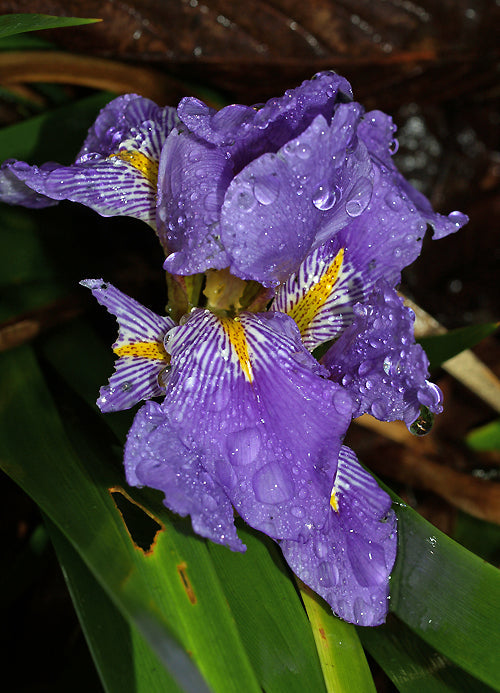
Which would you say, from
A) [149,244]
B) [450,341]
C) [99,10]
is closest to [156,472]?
[450,341]

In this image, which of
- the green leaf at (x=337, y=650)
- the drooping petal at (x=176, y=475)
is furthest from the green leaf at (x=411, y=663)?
the drooping petal at (x=176, y=475)

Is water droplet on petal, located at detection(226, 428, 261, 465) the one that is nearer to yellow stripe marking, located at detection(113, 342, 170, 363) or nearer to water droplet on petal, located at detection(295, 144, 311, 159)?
yellow stripe marking, located at detection(113, 342, 170, 363)

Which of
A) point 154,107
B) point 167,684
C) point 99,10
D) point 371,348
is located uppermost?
point 99,10

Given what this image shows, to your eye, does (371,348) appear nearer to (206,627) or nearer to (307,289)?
(307,289)

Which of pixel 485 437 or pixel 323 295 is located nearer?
pixel 323 295

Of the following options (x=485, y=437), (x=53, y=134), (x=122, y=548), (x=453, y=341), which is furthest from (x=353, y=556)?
(x=53, y=134)

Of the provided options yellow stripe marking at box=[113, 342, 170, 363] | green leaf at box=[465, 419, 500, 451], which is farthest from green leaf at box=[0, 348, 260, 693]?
green leaf at box=[465, 419, 500, 451]

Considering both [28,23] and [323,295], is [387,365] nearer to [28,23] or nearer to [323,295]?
[323,295]
